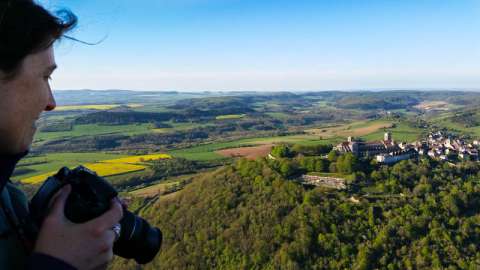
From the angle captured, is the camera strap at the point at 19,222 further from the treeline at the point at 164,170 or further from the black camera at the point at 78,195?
the treeline at the point at 164,170

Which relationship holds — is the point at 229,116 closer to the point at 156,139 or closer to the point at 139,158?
the point at 156,139

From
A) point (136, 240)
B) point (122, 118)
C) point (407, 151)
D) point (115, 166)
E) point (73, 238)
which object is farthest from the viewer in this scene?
point (122, 118)

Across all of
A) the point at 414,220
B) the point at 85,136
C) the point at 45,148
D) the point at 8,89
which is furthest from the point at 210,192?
the point at 85,136

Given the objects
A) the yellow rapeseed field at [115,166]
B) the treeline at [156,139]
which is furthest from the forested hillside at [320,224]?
the treeline at [156,139]

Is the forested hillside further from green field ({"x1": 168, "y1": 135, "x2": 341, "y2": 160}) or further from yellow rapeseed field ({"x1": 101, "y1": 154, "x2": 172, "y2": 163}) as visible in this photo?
green field ({"x1": 168, "y1": 135, "x2": 341, "y2": 160})

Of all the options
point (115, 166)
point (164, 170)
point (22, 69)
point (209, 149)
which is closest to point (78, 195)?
point (22, 69)

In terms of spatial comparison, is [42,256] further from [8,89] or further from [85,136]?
[85,136]

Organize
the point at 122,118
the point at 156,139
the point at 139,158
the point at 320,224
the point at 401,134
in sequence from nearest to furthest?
the point at 320,224 < the point at 139,158 < the point at 401,134 < the point at 156,139 < the point at 122,118
